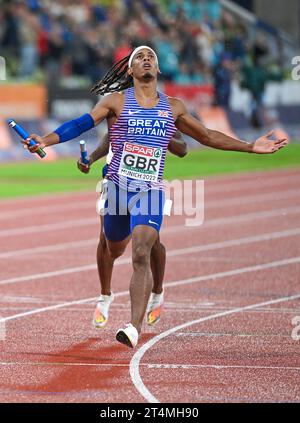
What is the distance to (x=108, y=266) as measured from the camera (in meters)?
9.45

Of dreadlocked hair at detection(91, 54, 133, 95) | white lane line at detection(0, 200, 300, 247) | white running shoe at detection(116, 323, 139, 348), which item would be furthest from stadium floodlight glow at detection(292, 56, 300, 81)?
white running shoe at detection(116, 323, 139, 348)

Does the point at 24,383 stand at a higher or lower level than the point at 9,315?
lower

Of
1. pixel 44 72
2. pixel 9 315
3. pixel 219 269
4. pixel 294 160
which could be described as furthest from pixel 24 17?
pixel 9 315

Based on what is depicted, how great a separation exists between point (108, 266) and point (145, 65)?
1640 mm

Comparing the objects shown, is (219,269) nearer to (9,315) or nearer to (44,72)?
(9,315)

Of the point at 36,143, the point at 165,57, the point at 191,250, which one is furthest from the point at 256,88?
the point at 36,143

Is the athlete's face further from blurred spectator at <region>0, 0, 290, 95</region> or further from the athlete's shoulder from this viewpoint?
blurred spectator at <region>0, 0, 290, 95</region>

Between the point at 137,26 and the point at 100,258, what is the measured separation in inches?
943

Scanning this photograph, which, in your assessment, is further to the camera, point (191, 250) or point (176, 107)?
point (191, 250)

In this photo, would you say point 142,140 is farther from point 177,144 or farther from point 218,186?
point 218,186

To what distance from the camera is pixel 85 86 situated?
28.6m

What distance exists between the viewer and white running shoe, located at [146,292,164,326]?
9508 mm

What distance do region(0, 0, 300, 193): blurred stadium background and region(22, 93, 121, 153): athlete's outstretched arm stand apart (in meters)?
15.6
